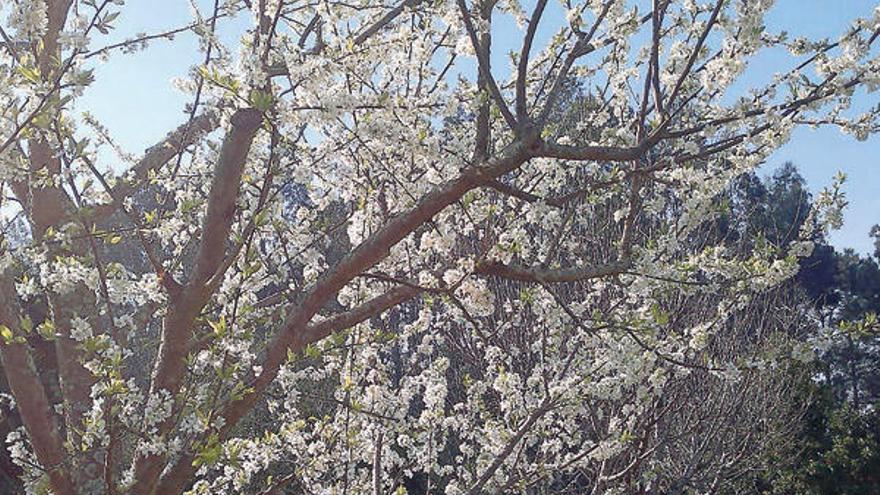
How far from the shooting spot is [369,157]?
3.86 m

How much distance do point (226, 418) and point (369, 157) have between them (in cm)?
144

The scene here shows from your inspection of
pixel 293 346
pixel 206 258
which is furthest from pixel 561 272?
pixel 206 258

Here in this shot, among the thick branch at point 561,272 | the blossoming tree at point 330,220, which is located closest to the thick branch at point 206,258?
the blossoming tree at point 330,220

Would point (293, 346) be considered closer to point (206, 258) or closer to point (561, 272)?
point (206, 258)

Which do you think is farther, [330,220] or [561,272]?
[330,220]

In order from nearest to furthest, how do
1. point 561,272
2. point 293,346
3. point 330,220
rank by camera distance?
point 561,272
point 293,346
point 330,220

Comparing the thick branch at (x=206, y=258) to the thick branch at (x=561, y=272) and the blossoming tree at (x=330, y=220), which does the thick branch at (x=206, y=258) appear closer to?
the blossoming tree at (x=330, y=220)

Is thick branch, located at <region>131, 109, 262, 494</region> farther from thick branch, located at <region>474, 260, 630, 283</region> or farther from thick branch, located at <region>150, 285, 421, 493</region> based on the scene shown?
thick branch, located at <region>474, 260, 630, 283</region>

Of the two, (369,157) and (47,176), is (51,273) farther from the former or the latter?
(369,157)

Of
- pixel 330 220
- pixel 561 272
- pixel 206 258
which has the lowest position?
pixel 561 272

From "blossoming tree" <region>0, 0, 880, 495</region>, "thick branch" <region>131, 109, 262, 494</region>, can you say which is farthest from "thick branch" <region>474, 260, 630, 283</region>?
"thick branch" <region>131, 109, 262, 494</region>

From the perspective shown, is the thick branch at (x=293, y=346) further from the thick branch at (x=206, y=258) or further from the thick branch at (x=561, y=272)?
the thick branch at (x=561, y=272)

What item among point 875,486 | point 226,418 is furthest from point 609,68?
point 875,486

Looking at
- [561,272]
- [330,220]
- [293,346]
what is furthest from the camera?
[330,220]
